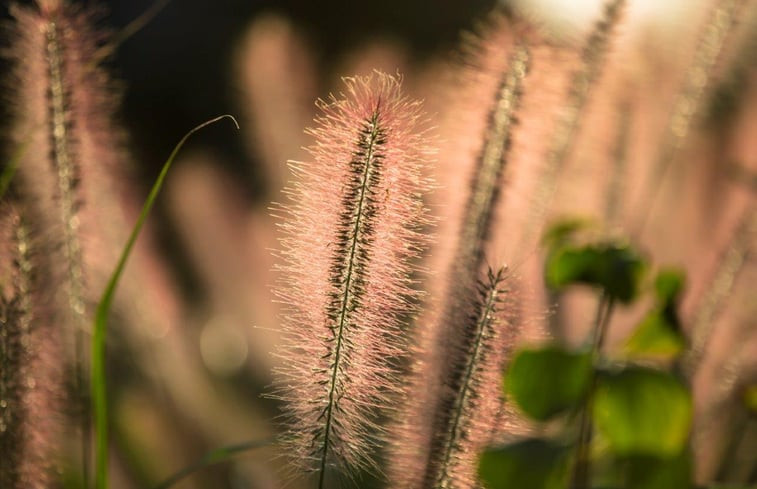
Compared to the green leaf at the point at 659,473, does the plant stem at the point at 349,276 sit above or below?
above

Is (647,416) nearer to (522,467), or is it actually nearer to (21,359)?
(522,467)

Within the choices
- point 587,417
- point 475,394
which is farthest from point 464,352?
point 587,417

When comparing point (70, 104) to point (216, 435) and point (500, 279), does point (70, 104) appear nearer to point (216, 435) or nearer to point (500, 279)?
point (500, 279)

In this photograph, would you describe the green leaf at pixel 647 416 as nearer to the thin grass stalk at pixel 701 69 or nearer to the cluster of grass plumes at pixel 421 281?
the cluster of grass plumes at pixel 421 281

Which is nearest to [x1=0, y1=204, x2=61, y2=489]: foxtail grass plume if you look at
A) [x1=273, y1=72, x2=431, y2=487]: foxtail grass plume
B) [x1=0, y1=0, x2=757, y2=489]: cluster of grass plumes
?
[x1=0, y1=0, x2=757, y2=489]: cluster of grass plumes

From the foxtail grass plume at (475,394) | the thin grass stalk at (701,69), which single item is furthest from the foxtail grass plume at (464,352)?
the thin grass stalk at (701,69)

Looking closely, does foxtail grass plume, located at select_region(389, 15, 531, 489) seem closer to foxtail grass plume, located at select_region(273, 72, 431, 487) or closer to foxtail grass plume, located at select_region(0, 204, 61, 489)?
foxtail grass plume, located at select_region(273, 72, 431, 487)
